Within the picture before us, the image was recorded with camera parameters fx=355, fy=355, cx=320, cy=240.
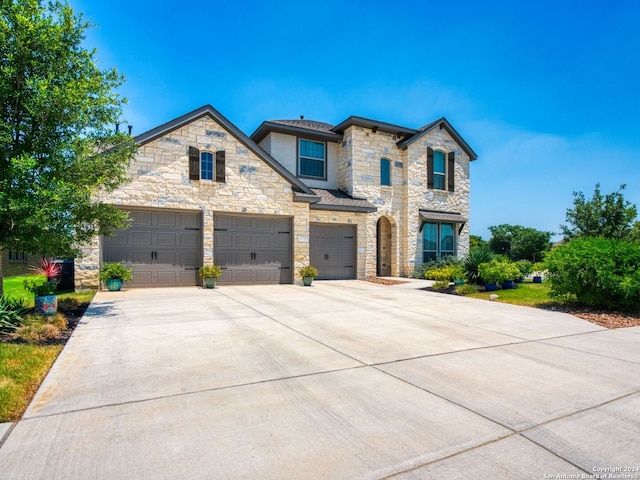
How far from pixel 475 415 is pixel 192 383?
302 centimetres

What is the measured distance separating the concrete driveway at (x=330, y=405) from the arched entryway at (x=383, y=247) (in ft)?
43.0

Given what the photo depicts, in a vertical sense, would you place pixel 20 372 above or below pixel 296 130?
below

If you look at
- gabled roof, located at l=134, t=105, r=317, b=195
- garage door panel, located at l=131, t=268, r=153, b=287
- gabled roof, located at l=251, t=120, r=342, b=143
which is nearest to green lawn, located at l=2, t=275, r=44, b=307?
garage door panel, located at l=131, t=268, r=153, b=287

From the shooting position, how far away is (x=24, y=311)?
7199mm

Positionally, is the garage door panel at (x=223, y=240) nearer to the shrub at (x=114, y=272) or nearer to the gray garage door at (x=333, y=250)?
the shrub at (x=114, y=272)

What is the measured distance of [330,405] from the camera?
11.6ft

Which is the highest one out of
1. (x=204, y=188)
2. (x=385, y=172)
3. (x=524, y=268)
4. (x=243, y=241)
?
(x=385, y=172)

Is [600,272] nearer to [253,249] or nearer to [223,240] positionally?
[253,249]

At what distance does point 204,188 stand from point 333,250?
22.7 feet

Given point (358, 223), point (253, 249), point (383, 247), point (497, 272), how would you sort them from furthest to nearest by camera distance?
point (383, 247) < point (358, 223) < point (253, 249) < point (497, 272)

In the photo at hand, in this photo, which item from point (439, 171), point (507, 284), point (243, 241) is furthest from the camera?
point (439, 171)

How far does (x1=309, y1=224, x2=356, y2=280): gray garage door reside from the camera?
17188 millimetres

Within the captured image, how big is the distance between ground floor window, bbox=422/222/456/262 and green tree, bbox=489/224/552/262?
7555 mm

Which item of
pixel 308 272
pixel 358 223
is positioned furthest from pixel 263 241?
pixel 358 223
